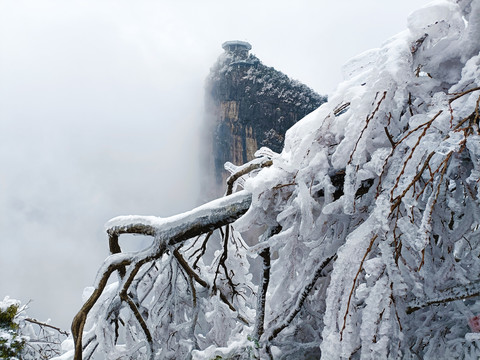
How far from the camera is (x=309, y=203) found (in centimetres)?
127

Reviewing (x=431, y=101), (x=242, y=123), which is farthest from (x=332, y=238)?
(x=242, y=123)

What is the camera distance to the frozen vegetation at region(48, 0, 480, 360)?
91cm

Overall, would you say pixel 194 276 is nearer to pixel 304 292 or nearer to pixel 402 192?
pixel 304 292

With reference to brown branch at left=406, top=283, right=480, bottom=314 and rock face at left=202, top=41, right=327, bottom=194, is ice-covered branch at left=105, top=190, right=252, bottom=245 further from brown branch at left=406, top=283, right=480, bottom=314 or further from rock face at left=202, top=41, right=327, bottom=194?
rock face at left=202, top=41, right=327, bottom=194

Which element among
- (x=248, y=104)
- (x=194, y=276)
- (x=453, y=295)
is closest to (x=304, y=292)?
(x=453, y=295)

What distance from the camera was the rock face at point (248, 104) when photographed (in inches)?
1527

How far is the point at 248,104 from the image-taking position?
41.6 metres

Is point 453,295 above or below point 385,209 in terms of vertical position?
below

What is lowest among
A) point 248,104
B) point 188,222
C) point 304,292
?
point 304,292

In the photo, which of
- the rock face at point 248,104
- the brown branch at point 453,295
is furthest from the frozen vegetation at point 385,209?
the rock face at point 248,104

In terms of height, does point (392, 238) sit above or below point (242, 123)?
below

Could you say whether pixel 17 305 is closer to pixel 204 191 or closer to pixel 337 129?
pixel 337 129

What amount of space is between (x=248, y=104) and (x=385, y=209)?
41.8 meters

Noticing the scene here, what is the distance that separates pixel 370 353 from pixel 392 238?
0.33m
